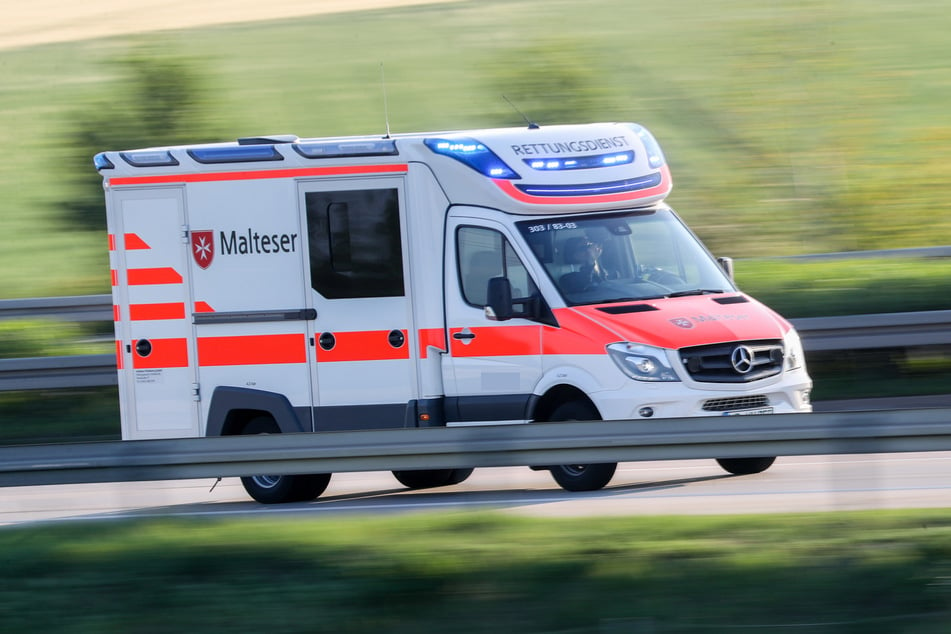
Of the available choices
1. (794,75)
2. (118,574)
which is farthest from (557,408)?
(794,75)

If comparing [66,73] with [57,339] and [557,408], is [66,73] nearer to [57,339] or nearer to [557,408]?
[57,339]

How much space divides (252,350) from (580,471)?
2572 mm

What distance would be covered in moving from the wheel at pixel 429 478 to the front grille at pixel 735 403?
7.78 ft

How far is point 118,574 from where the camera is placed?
6332 mm

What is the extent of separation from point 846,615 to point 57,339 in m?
12.5

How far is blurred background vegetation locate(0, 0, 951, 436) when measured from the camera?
19.8 m

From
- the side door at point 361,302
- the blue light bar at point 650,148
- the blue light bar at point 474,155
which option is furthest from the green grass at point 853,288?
the side door at point 361,302

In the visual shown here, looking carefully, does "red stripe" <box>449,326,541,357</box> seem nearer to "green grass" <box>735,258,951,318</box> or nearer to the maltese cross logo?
the maltese cross logo

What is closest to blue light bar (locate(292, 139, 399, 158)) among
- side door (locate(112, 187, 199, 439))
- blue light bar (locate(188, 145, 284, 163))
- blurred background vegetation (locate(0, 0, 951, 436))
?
blue light bar (locate(188, 145, 284, 163))

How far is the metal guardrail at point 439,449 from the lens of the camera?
21.1 feet

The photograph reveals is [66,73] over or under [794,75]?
over

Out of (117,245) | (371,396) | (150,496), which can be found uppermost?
(117,245)

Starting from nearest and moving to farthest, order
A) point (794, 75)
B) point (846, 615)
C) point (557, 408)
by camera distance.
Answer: point (846, 615) < point (557, 408) < point (794, 75)

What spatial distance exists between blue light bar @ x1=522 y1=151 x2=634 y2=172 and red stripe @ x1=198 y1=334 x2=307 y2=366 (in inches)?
83.6
